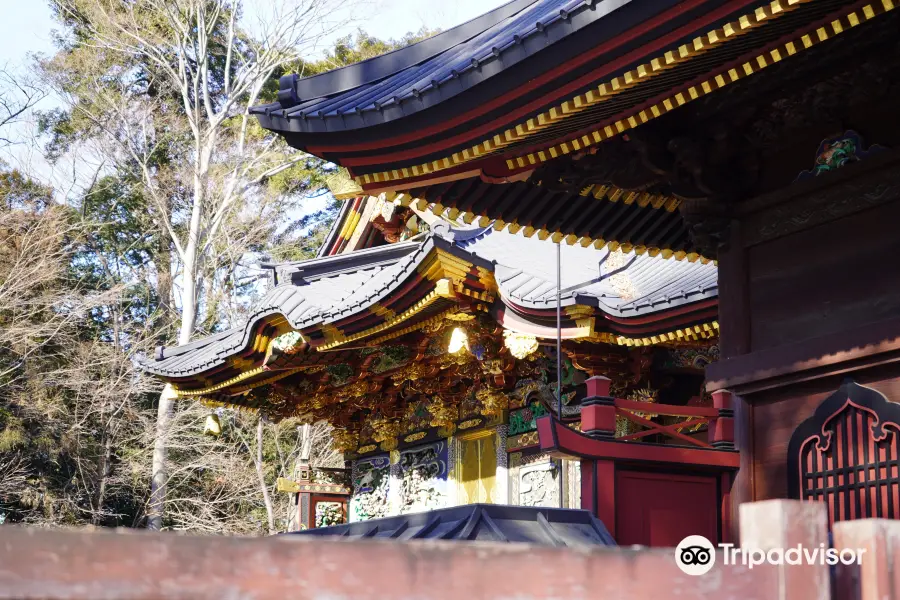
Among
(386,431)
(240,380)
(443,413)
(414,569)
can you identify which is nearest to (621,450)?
(414,569)

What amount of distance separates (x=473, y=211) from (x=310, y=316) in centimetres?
440

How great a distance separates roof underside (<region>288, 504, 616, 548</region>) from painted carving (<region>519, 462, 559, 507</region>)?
5285mm

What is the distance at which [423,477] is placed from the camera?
12.5 metres

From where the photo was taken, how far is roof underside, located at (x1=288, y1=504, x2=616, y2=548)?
435 centimetres

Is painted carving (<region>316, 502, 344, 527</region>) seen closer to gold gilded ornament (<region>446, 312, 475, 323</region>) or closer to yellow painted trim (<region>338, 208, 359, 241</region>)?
yellow painted trim (<region>338, 208, 359, 241</region>)

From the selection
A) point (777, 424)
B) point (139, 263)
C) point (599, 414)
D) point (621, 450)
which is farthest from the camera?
point (139, 263)

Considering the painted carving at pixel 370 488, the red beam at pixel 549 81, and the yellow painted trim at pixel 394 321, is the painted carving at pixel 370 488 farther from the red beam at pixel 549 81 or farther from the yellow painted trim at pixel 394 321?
the red beam at pixel 549 81

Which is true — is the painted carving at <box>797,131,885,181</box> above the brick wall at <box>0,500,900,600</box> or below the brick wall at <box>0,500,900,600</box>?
above

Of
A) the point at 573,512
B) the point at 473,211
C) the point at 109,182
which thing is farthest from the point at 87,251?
the point at 573,512

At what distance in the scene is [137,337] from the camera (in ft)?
75.8

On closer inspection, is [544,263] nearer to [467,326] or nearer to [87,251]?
[467,326]

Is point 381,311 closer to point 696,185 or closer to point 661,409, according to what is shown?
point 661,409

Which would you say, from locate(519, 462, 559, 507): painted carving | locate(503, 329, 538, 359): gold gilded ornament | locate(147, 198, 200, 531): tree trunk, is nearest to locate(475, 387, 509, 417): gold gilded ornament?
locate(519, 462, 559, 507): painted carving

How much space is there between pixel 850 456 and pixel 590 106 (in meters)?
2.09
